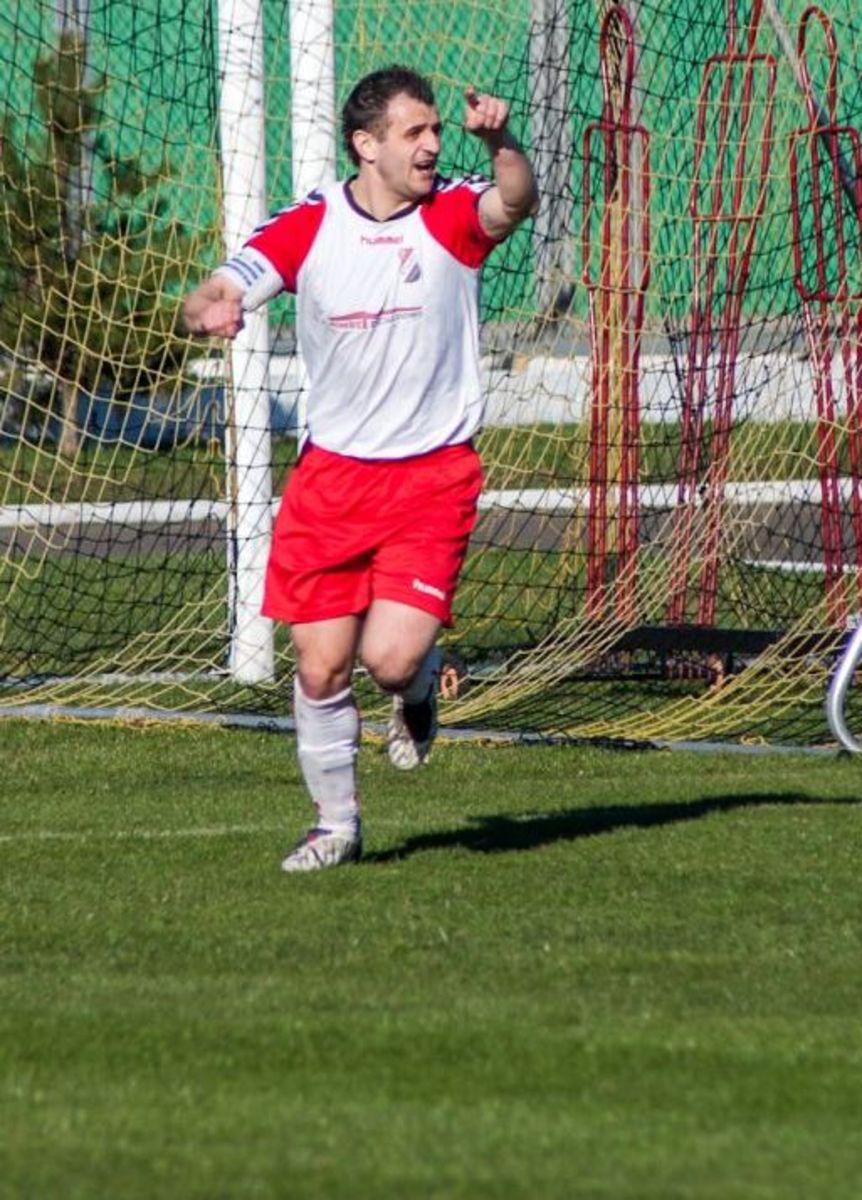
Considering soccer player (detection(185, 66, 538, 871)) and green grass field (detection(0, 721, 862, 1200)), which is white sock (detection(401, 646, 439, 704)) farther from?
green grass field (detection(0, 721, 862, 1200))

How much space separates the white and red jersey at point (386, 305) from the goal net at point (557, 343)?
331 cm

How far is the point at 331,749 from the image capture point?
7.63 m

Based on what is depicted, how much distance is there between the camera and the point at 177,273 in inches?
507

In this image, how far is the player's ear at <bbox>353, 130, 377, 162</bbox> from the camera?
7.46m

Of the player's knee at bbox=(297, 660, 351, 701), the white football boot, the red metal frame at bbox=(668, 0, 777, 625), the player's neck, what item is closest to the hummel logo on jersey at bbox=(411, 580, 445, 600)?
the player's knee at bbox=(297, 660, 351, 701)

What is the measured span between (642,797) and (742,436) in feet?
12.4

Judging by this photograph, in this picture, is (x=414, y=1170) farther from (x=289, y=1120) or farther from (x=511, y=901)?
(x=511, y=901)

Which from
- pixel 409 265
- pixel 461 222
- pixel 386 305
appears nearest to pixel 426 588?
pixel 386 305

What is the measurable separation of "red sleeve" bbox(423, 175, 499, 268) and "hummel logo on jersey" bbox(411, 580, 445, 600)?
0.89m

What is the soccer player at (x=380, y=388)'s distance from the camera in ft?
24.5

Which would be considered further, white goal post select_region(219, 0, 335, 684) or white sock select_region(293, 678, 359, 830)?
white goal post select_region(219, 0, 335, 684)

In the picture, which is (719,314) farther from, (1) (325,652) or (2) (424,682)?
(1) (325,652)

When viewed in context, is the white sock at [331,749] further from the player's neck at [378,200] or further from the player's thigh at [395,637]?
the player's neck at [378,200]

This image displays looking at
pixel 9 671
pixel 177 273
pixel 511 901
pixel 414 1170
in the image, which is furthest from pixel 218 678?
pixel 414 1170
